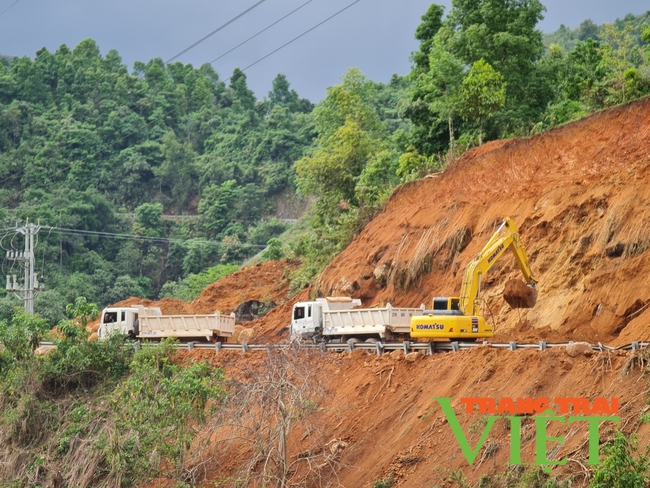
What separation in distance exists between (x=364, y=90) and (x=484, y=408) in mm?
44368

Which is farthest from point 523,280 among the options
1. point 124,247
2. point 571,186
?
point 124,247

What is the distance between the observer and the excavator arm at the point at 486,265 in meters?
28.0

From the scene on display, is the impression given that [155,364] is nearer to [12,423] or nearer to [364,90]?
[12,423]

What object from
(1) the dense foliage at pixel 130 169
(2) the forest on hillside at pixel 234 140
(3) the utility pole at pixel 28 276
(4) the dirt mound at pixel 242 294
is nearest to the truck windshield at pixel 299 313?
(2) the forest on hillside at pixel 234 140

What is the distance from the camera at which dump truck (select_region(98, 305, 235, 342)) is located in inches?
1436

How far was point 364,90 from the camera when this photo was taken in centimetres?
6488

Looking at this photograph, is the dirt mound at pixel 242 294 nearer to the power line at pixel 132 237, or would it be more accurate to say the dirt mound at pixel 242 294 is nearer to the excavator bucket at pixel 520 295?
the excavator bucket at pixel 520 295

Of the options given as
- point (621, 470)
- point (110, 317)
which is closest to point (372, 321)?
point (110, 317)

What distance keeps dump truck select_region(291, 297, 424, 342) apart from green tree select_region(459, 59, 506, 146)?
13.9 m

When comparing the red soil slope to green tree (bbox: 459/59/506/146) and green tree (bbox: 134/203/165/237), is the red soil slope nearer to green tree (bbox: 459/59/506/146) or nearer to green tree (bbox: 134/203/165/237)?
green tree (bbox: 459/59/506/146)

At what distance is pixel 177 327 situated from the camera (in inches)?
1448

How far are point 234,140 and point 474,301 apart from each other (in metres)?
88.3

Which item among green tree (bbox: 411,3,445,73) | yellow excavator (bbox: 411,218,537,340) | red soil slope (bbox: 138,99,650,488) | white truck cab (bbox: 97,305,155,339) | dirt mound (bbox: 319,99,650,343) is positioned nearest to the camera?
red soil slope (bbox: 138,99,650,488)

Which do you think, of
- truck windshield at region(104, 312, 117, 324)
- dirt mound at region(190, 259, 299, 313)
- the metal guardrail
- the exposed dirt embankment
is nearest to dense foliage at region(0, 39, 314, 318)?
dirt mound at region(190, 259, 299, 313)
